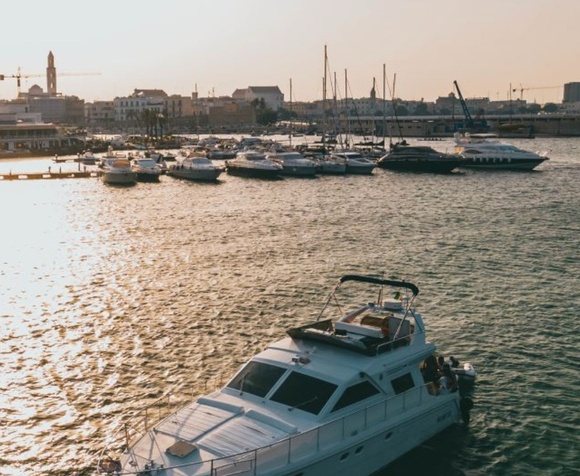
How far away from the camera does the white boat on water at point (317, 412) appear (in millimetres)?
13758

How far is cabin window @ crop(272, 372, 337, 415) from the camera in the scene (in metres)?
15.5

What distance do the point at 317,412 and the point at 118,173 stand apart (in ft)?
250

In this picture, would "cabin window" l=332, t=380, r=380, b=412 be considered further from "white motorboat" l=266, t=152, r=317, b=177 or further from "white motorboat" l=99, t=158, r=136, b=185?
"white motorboat" l=266, t=152, r=317, b=177

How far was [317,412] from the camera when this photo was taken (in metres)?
15.3

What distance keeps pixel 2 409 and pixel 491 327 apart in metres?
19.4

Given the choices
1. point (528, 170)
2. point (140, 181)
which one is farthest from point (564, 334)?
point (528, 170)

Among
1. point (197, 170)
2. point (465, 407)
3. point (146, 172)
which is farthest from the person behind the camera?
point (146, 172)

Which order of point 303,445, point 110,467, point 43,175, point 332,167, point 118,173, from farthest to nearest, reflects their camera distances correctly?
point 332,167 → point 43,175 → point 118,173 → point 303,445 → point 110,467

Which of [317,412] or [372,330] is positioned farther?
[372,330]

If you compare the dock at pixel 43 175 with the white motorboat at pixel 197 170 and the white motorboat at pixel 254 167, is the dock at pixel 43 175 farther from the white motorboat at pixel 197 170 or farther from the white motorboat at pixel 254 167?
the white motorboat at pixel 254 167

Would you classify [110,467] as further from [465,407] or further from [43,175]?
[43,175]

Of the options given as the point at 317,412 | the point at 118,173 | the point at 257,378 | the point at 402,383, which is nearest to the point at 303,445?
the point at 317,412

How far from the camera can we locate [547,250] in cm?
4431

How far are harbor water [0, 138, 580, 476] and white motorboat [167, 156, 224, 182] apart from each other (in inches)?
760
